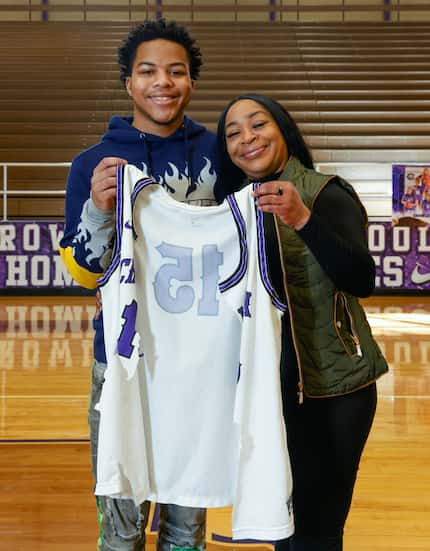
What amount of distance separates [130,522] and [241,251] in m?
0.56

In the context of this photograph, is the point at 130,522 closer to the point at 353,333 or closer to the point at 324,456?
the point at 324,456

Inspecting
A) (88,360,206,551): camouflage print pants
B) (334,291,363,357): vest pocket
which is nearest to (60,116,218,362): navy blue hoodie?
(88,360,206,551): camouflage print pants

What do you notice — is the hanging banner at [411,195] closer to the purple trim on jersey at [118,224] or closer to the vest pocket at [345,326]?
the vest pocket at [345,326]

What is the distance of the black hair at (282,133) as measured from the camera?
1.62 m

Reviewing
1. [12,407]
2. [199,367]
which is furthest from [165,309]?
[12,407]

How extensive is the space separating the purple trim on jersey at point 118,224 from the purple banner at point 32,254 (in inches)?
261

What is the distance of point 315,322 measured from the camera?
1.59 m

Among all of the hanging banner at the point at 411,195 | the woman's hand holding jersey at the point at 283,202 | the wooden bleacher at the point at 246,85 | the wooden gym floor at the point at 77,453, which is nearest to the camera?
the woman's hand holding jersey at the point at 283,202

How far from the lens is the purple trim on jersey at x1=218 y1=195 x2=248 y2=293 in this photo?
1533 mm

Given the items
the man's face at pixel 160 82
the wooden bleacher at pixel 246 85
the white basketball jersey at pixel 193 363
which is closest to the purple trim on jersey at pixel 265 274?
the white basketball jersey at pixel 193 363

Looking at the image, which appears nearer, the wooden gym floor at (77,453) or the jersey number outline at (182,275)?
the jersey number outline at (182,275)


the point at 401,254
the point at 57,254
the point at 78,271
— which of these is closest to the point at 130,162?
the point at 78,271

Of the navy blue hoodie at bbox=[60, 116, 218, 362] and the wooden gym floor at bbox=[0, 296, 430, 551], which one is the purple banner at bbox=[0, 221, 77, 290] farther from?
the navy blue hoodie at bbox=[60, 116, 218, 362]

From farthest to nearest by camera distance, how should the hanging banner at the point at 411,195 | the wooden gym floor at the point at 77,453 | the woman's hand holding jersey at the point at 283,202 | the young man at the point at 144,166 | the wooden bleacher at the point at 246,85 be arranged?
the wooden bleacher at the point at 246,85 → the hanging banner at the point at 411,195 → the wooden gym floor at the point at 77,453 → the young man at the point at 144,166 → the woman's hand holding jersey at the point at 283,202
